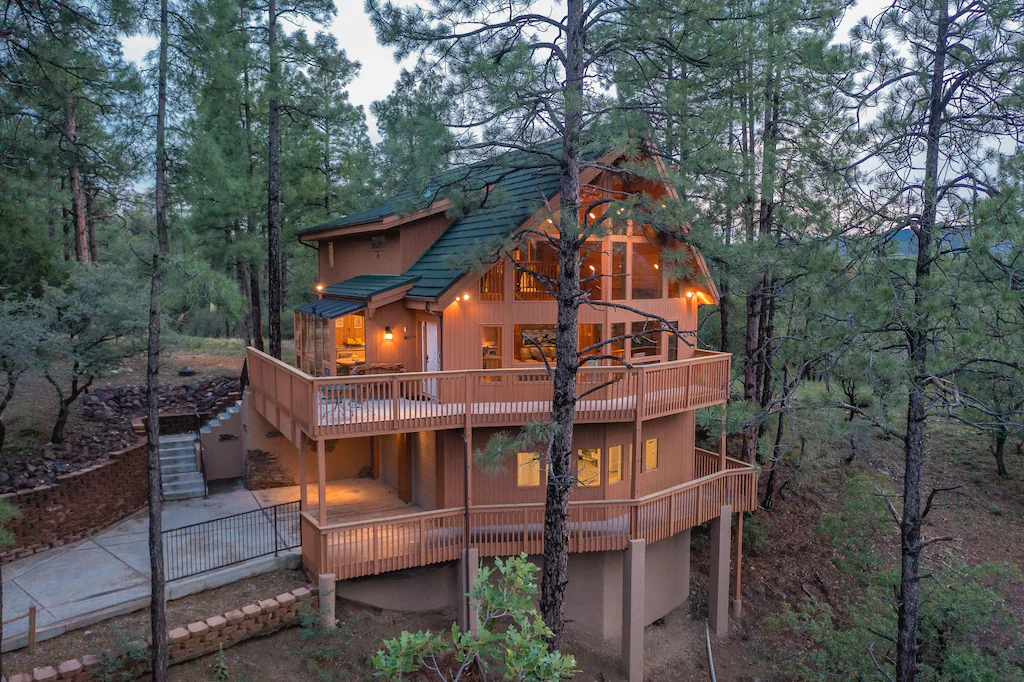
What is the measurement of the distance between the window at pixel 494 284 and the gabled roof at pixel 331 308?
8.97 feet

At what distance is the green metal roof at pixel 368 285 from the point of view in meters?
14.4

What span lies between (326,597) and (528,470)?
15.2ft

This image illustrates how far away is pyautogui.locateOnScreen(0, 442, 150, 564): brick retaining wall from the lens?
1247 centimetres

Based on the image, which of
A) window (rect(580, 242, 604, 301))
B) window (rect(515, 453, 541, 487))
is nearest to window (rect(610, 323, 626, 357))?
window (rect(580, 242, 604, 301))

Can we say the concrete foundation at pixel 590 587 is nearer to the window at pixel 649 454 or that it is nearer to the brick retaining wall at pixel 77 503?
the window at pixel 649 454

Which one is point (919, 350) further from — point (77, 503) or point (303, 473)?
point (77, 503)

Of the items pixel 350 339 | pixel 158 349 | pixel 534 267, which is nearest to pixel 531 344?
pixel 534 267

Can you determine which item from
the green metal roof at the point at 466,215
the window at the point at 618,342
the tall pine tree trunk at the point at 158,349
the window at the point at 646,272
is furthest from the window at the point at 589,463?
the tall pine tree trunk at the point at 158,349

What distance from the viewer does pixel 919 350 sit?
29.9 feet

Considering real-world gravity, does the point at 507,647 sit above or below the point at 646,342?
below

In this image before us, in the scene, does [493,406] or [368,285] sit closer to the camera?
[493,406]

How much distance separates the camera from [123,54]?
10523 millimetres

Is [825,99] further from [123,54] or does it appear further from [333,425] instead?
[123,54]

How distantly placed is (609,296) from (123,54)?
1004cm
